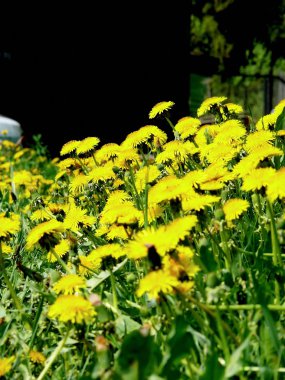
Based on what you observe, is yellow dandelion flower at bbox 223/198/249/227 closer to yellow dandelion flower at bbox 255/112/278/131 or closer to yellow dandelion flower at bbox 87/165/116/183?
yellow dandelion flower at bbox 87/165/116/183

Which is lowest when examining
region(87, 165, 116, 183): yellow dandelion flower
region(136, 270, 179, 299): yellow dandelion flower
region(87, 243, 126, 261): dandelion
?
region(87, 165, 116, 183): yellow dandelion flower

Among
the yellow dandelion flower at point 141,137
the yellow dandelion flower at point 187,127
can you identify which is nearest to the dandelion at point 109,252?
the yellow dandelion flower at point 141,137

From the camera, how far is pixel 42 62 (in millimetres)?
10180

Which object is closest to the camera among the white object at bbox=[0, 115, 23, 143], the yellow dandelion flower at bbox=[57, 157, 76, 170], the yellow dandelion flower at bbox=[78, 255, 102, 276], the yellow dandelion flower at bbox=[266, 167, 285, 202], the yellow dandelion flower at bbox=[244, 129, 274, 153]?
the yellow dandelion flower at bbox=[266, 167, 285, 202]

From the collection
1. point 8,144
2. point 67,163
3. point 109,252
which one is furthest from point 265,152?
point 8,144

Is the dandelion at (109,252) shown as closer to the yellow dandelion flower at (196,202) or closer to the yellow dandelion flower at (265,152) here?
the yellow dandelion flower at (196,202)

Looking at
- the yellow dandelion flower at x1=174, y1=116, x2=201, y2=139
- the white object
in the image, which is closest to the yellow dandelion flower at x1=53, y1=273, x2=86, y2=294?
the yellow dandelion flower at x1=174, y1=116, x2=201, y2=139

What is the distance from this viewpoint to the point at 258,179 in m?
1.50

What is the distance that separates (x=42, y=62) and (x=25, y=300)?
28.1 feet

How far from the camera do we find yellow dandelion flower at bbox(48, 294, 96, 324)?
4.20 feet

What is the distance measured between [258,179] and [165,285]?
1.34 feet

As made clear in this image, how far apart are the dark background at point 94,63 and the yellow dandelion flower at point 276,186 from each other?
28.5ft

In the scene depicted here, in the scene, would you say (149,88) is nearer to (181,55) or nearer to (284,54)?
(181,55)

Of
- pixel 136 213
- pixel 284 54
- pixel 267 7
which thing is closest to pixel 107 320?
pixel 136 213
